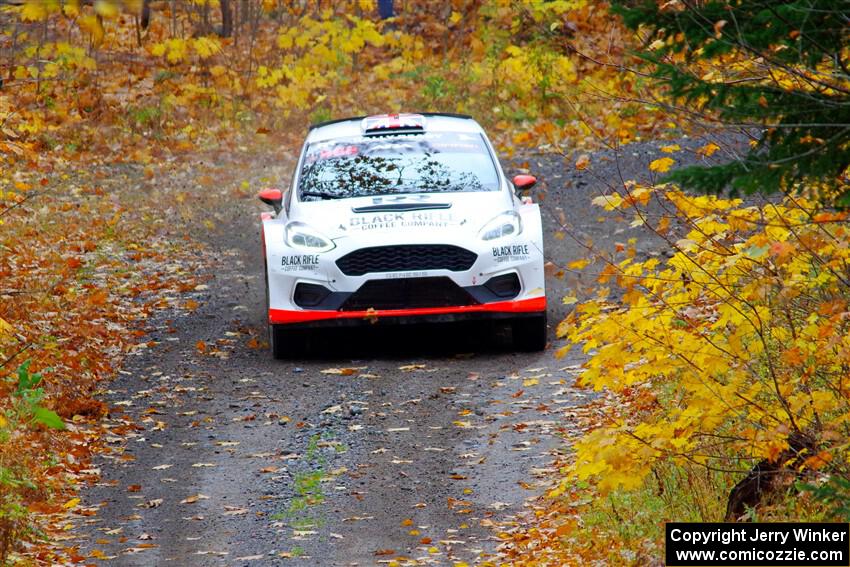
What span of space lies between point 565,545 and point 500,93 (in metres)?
17.0

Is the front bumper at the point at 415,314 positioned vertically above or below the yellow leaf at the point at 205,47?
below

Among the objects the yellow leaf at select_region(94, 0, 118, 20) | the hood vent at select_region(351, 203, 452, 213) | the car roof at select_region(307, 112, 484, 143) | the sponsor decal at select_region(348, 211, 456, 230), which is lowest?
the sponsor decal at select_region(348, 211, 456, 230)

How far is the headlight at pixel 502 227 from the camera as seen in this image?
969 cm

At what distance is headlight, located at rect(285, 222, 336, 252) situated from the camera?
9.62m

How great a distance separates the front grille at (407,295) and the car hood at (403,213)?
0.41 metres

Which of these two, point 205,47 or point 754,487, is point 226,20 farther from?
point 754,487

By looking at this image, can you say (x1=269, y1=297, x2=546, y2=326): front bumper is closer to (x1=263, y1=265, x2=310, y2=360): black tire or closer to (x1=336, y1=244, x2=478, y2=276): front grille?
(x1=263, y1=265, x2=310, y2=360): black tire

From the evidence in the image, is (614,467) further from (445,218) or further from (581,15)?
(581,15)

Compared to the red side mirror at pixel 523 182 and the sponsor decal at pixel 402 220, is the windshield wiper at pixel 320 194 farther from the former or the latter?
the red side mirror at pixel 523 182

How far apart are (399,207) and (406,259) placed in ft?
1.79

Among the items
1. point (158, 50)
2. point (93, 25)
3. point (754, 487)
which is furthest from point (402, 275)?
point (158, 50)

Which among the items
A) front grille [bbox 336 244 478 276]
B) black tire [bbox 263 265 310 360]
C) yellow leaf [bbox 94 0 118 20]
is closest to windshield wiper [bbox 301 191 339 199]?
black tire [bbox 263 265 310 360]

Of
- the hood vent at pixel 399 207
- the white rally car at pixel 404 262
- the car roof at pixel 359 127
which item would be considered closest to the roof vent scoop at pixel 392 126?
the car roof at pixel 359 127

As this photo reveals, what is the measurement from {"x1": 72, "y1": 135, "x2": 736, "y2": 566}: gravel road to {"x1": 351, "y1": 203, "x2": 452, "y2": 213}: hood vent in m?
1.27
